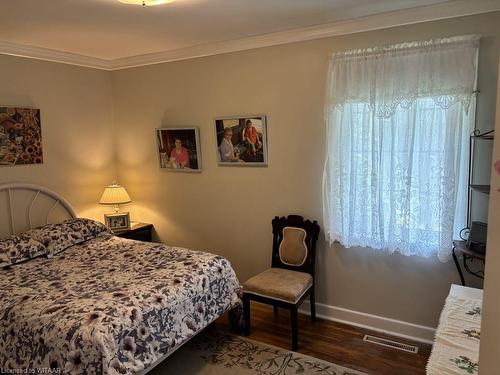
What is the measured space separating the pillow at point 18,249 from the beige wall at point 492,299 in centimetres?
319

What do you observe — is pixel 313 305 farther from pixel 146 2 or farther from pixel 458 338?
pixel 146 2

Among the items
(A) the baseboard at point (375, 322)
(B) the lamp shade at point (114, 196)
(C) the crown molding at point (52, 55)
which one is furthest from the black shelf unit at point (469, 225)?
(C) the crown molding at point (52, 55)

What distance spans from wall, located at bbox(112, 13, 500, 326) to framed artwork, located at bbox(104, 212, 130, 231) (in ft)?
1.05

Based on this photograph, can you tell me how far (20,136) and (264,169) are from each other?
2.28 metres

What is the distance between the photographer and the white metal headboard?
136 inches

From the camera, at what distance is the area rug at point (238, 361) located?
8.63 ft

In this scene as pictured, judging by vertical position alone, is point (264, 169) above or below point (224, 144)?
below

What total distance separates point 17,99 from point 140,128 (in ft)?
3.94

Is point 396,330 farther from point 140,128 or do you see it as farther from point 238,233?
point 140,128

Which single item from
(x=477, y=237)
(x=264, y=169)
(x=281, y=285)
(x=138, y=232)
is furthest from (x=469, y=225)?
(x=138, y=232)

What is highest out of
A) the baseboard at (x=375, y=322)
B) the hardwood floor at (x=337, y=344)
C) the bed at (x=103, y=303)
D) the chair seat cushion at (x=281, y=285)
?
the bed at (x=103, y=303)

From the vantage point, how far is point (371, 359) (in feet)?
9.05

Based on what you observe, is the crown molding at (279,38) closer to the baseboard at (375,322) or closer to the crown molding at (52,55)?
the crown molding at (52,55)

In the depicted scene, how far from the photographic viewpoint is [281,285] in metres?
2.98
